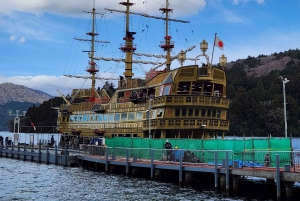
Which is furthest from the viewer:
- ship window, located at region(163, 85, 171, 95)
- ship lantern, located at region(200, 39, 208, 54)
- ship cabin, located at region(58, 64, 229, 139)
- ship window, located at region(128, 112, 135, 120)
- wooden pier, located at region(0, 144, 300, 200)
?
ship window, located at region(128, 112, 135, 120)

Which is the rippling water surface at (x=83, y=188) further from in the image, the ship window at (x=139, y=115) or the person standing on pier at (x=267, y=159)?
the ship window at (x=139, y=115)

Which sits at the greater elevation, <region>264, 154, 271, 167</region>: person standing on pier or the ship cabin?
the ship cabin

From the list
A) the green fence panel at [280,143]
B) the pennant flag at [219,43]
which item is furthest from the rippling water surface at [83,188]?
the pennant flag at [219,43]

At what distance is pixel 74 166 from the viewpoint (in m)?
40.1

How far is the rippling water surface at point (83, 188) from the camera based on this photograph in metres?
25.3

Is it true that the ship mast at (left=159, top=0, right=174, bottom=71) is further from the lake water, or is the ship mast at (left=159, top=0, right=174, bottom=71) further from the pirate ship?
the lake water

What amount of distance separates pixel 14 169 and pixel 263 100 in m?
108

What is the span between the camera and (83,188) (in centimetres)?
2862

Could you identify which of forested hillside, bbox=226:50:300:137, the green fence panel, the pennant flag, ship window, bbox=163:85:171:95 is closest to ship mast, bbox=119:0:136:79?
ship window, bbox=163:85:171:95

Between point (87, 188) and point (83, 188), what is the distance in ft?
0.91

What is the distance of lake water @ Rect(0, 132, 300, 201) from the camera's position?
25188 mm

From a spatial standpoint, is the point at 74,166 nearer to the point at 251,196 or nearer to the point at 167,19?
the point at 251,196

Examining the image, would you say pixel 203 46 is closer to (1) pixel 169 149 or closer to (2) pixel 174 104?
(2) pixel 174 104

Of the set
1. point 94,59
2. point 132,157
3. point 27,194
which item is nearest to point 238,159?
point 132,157
